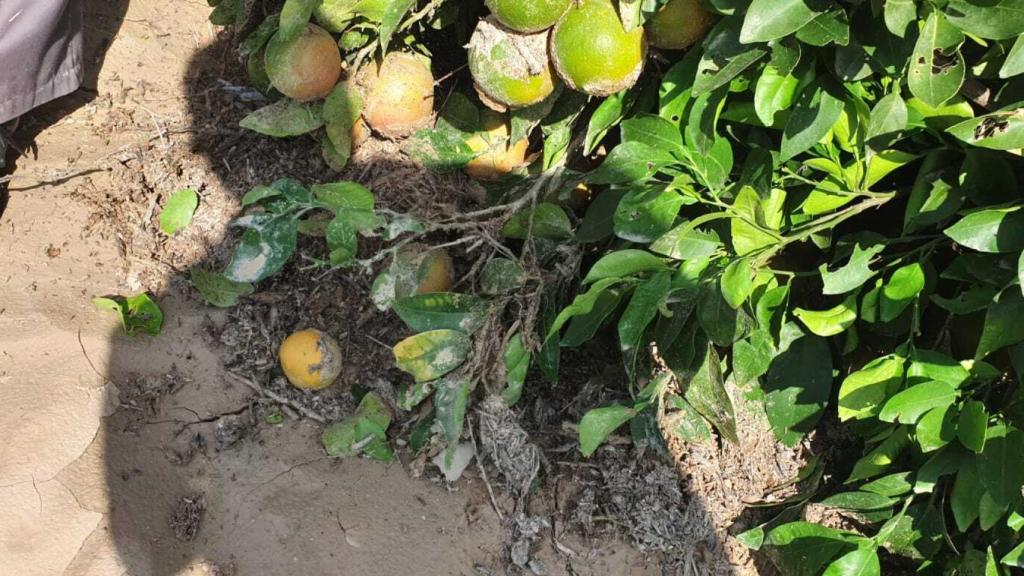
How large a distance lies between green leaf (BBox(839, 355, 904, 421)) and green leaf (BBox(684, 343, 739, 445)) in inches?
9.4

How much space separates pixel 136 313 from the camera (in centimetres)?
215

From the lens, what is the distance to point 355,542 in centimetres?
200

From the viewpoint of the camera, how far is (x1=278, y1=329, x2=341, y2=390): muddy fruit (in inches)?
81.2

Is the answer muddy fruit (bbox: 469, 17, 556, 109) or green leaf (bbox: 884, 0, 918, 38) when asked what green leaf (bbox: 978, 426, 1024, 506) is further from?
muddy fruit (bbox: 469, 17, 556, 109)

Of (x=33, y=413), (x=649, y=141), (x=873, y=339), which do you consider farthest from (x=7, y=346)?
(x=873, y=339)

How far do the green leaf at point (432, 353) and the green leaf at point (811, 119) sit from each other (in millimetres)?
835

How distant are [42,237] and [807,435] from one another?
2.12m

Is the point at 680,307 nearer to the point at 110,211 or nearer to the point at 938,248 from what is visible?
the point at 938,248

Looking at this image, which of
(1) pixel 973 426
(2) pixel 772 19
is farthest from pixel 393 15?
(1) pixel 973 426

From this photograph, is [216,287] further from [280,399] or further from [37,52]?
[37,52]

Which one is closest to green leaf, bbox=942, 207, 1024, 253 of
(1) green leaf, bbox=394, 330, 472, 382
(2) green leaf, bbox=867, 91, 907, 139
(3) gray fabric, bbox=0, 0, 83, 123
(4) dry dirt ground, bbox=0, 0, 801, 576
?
(2) green leaf, bbox=867, 91, 907, 139

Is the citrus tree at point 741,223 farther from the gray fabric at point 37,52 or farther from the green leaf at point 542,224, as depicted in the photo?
the gray fabric at point 37,52

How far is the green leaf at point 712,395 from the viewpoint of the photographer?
1.81m

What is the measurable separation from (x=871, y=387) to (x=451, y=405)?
36.3 inches
